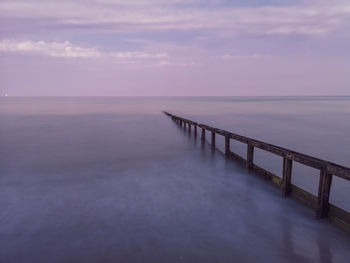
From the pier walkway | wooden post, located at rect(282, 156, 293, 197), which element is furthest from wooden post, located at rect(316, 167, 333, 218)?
wooden post, located at rect(282, 156, 293, 197)

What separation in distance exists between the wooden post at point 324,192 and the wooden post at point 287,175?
4.05 ft

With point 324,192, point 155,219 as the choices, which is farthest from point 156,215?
point 324,192

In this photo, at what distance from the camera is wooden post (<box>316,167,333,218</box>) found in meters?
5.53

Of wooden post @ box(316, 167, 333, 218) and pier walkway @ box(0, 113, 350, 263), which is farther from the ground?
wooden post @ box(316, 167, 333, 218)

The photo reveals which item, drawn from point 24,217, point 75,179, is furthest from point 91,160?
point 24,217

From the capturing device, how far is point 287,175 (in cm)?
715

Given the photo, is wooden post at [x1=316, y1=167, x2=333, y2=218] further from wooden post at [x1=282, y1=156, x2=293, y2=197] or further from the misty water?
wooden post at [x1=282, y1=156, x2=293, y2=197]

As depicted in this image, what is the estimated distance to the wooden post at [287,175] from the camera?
22.9 feet

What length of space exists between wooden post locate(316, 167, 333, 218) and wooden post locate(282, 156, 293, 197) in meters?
1.23

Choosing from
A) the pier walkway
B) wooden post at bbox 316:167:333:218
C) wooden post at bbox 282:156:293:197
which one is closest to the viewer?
the pier walkway

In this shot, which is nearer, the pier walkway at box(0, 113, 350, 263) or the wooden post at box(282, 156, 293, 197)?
the pier walkway at box(0, 113, 350, 263)

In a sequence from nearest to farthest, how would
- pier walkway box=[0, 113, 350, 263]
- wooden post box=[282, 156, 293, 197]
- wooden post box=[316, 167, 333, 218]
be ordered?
pier walkway box=[0, 113, 350, 263], wooden post box=[316, 167, 333, 218], wooden post box=[282, 156, 293, 197]

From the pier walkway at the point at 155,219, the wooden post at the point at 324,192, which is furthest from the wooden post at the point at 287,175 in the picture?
the wooden post at the point at 324,192

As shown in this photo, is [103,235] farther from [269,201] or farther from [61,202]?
[269,201]
